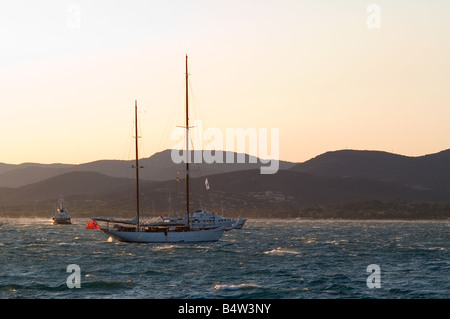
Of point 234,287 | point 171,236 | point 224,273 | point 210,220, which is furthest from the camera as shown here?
point 210,220

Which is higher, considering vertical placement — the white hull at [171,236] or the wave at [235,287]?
the wave at [235,287]

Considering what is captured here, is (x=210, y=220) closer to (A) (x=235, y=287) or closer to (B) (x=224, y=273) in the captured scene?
(B) (x=224, y=273)

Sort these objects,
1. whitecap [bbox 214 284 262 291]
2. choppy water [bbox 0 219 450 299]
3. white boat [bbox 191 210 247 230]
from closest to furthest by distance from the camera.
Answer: choppy water [bbox 0 219 450 299], whitecap [bbox 214 284 262 291], white boat [bbox 191 210 247 230]

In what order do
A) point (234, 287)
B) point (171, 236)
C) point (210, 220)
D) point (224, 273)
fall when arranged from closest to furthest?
1. point (234, 287)
2. point (224, 273)
3. point (171, 236)
4. point (210, 220)

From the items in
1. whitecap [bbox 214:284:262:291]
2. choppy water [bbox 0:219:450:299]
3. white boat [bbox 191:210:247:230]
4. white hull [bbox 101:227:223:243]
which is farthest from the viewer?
white boat [bbox 191:210:247:230]

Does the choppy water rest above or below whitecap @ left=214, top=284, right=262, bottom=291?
below

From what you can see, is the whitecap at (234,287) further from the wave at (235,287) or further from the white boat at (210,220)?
the white boat at (210,220)

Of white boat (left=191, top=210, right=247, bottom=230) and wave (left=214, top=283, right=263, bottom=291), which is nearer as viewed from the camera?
wave (left=214, top=283, right=263, bottom=291)

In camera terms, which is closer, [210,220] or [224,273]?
[224,273]

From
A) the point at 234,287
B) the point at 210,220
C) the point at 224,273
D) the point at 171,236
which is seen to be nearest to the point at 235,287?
the point at 234,287

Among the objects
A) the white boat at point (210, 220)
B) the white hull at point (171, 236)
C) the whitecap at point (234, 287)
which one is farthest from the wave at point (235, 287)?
the white boat at point (210, 220)

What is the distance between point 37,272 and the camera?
5147cm

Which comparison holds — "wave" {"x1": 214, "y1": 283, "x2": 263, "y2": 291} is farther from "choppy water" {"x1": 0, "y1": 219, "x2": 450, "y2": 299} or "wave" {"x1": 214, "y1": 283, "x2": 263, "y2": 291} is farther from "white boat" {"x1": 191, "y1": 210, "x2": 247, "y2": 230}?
"white boat" {"x1": 191, "y1": 210, "x2": 247, "y2": 230}

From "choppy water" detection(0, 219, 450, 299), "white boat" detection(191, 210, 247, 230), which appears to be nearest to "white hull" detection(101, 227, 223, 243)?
"choppy water" detection(0, 219, 450, 299)
